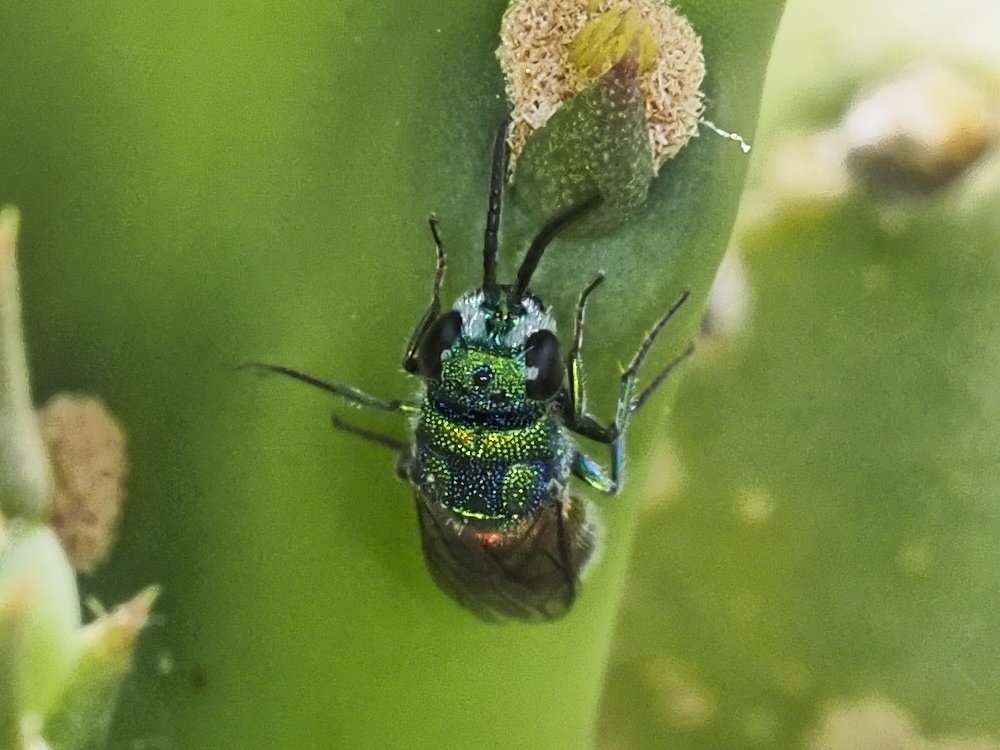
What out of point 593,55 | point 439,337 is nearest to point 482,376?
point 439,337

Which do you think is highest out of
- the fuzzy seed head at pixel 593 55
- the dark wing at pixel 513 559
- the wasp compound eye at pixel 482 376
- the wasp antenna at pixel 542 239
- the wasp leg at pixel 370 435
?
the fuzzy seed head at pixel 593 55

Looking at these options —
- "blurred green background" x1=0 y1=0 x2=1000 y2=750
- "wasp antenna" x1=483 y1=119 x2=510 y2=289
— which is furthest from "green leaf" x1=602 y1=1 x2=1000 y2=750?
"wasp antenna" x1=483 y1=119 x2=510 y2=289

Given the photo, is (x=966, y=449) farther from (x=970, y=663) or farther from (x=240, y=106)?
(x=240, y=106)

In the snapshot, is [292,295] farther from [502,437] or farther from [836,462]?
[836,462]

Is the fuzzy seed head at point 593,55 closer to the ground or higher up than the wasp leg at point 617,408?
higher up

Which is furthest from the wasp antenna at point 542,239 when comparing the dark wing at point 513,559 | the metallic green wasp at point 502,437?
the dark wing at point 513,559

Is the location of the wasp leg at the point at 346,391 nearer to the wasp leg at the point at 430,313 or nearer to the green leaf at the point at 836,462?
the wasp leg at the point at 430,313
